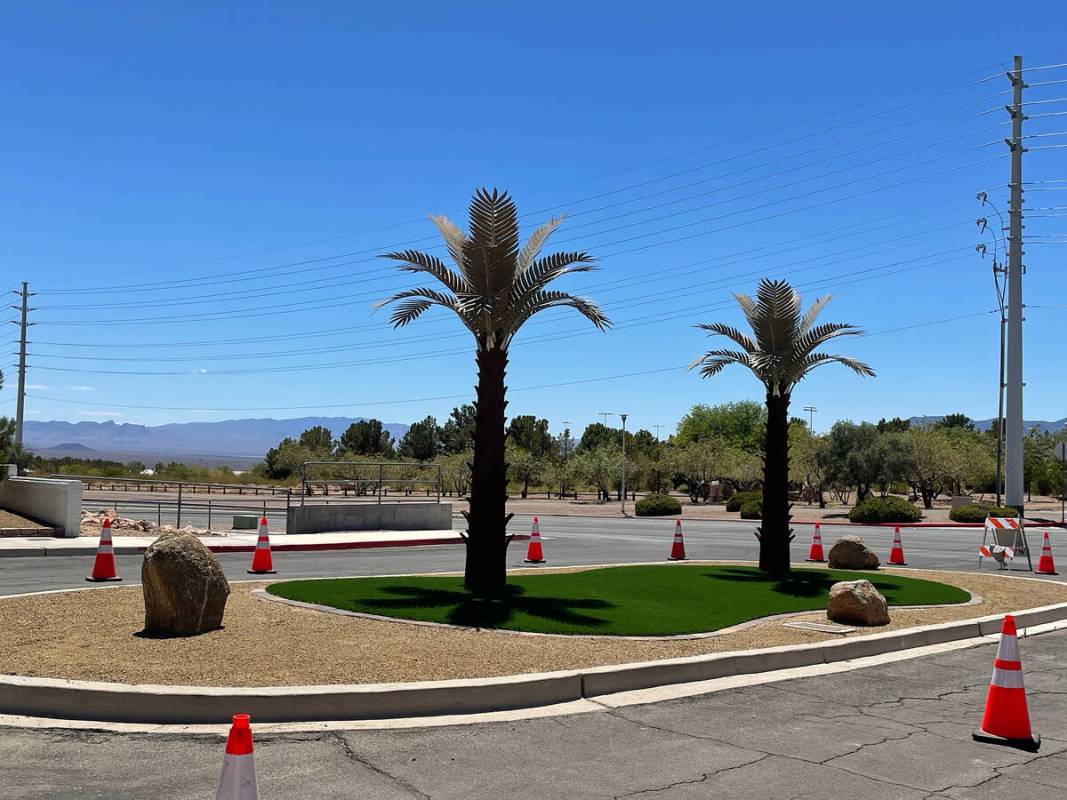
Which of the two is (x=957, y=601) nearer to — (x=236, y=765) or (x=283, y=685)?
(x=283, y=685)

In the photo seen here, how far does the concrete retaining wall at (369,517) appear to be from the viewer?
26.0 metres

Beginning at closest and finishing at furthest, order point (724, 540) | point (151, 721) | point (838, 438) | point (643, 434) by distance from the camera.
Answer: point (151, 721), point (724, 540), point (838, 438), point (643, 434)

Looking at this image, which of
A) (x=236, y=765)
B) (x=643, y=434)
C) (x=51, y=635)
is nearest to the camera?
(x=236, y=765)

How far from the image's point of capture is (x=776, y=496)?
57.1ft

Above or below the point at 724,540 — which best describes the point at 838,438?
above

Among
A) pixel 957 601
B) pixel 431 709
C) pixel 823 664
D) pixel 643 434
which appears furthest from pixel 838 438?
pixel 643 434

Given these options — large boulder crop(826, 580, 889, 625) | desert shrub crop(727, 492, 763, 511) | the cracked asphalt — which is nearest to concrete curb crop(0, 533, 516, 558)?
large boulder crop(826, 580, 889, 625)

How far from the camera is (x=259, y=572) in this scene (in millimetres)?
16250

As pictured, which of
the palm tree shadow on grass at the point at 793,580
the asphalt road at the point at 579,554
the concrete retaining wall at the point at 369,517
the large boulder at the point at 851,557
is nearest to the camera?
the palm tree shadow on grass at the point at 793,580

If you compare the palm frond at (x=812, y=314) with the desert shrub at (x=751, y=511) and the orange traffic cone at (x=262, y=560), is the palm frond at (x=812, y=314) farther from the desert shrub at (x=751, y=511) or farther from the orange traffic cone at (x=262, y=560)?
the desert shrub at (x=751, y=511)

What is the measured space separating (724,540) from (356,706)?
913 inches


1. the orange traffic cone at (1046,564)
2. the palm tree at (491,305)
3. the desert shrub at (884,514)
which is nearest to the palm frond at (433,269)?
the palm tree at (491,305)

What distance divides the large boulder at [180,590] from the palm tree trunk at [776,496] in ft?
32.6

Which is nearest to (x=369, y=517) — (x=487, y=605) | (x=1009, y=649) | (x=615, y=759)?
(x=487, y=605)
